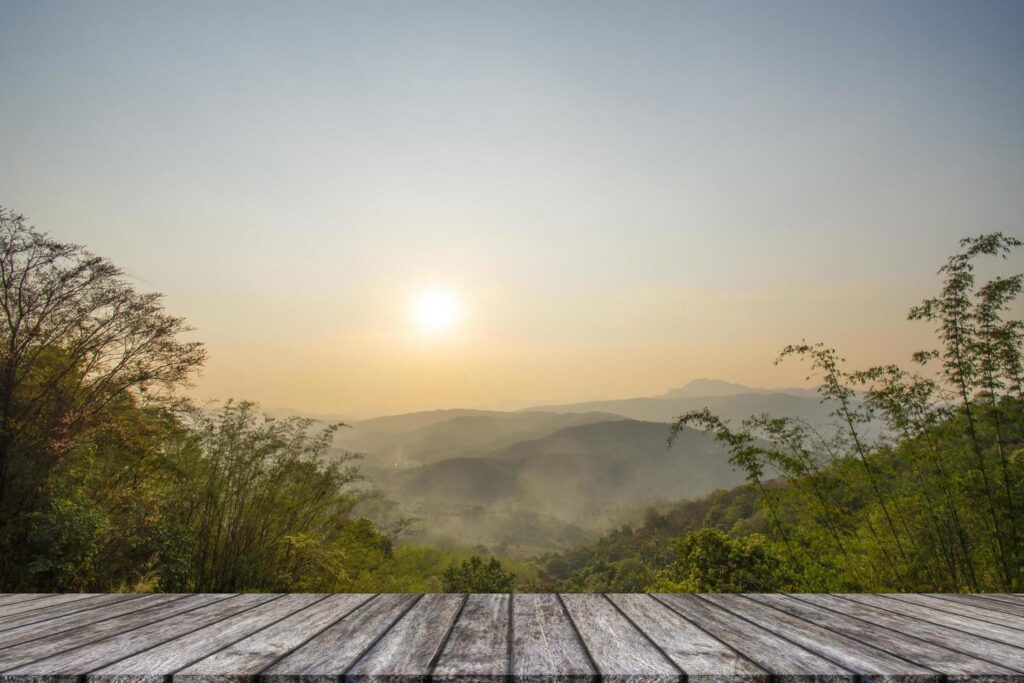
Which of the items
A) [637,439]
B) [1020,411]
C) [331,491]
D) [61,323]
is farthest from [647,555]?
[637,439]

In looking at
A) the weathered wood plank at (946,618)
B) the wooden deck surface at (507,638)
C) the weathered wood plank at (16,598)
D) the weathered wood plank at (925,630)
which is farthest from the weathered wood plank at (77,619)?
the weathered wood plank at (946,618)

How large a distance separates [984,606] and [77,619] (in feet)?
9.38

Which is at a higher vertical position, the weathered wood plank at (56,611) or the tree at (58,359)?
the tree at (58,359)

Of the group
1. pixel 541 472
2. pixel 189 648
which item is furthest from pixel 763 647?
pixel 541 472

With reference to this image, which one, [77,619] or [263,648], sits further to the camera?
[77,619]

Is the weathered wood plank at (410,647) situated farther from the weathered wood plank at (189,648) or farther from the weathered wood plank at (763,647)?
the weathered wood plank at (763,647)

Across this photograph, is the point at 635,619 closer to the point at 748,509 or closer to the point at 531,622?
the point at 531,622

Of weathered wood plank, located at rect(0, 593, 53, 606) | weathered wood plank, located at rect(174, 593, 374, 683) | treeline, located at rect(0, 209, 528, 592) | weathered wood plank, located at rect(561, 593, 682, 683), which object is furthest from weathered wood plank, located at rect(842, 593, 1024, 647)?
treeline, located at rect(0, 209, 528, 592)

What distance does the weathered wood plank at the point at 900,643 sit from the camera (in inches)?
42.3

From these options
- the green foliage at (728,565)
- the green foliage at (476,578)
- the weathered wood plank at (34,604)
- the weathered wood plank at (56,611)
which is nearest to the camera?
the weathered wood plank at (56,611)

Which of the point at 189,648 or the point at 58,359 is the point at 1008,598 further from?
the point at 58,359

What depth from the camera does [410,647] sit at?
4.00 ft

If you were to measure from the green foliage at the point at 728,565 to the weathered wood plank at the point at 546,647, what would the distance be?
5451 millimetres

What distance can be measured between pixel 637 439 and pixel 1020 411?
327 feet
